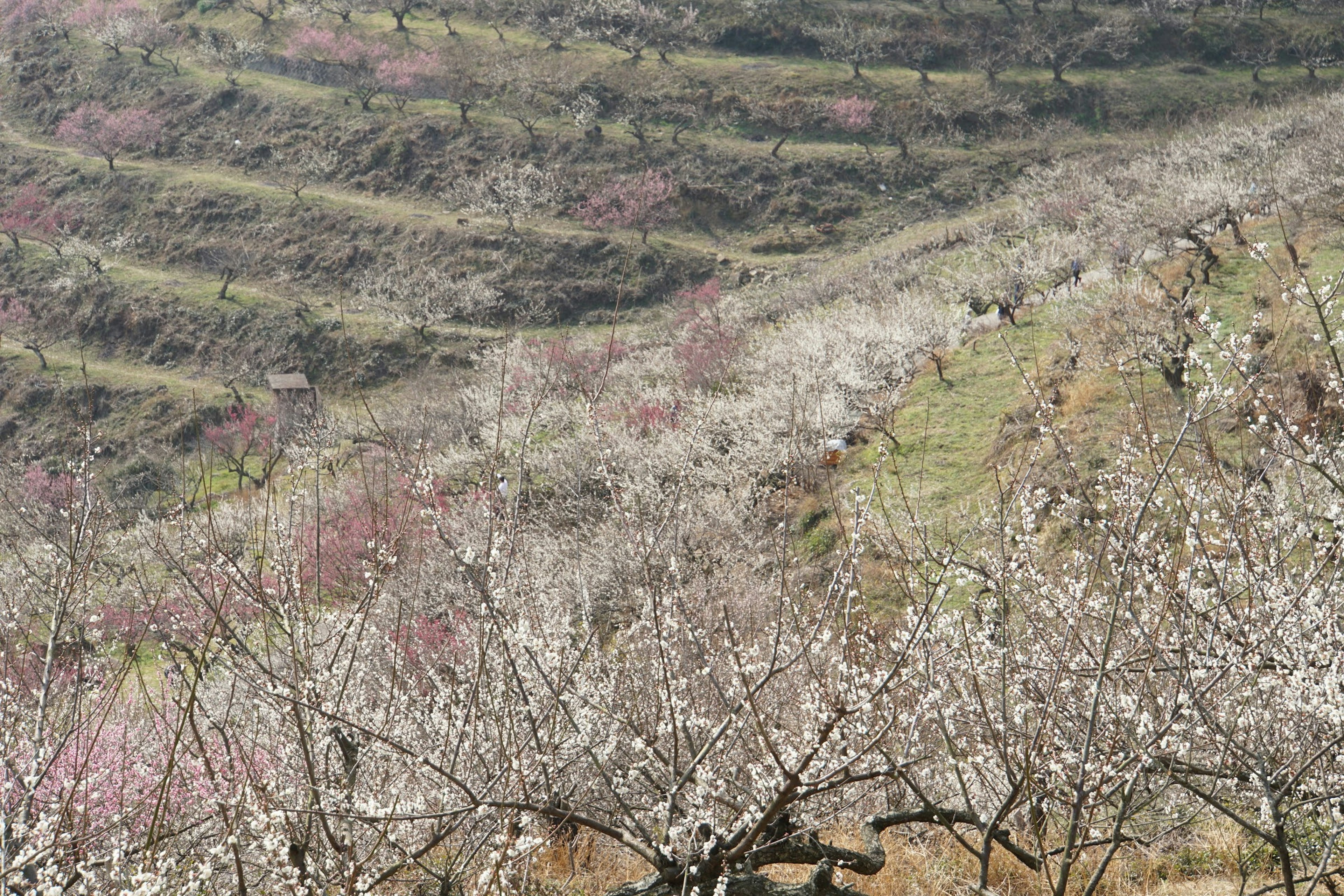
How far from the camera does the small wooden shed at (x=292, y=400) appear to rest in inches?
1039

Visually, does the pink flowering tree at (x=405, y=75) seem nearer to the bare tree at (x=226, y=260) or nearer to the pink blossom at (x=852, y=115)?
the bare tree at (x=226, y=260)

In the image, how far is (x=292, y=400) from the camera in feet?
92.0

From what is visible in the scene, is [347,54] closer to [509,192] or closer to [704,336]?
[509,192]

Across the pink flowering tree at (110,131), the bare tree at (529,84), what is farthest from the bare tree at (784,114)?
the pink flowering tree at (110,131)

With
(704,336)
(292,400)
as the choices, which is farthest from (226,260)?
(704,336)

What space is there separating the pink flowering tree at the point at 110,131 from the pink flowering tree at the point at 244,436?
22.6m

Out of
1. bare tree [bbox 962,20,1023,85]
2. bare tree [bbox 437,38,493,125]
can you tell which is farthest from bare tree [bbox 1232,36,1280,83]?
bare tree [bbox 437,38,493,125]

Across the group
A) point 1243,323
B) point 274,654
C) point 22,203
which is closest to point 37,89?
point 22,203

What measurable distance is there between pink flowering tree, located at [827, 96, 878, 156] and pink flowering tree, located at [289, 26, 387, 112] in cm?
2300

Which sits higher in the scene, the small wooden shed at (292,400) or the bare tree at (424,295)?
the bare tree at (424,295)

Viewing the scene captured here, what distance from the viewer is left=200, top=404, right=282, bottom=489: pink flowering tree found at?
26281 millimetres

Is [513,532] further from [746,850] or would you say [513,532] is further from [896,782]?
[896,782]

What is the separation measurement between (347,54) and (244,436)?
2896 centimetres

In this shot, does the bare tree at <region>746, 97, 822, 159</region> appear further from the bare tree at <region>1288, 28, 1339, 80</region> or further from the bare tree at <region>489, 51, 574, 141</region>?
the bare tree at <region>1288, 28, 1339, 80</region>
